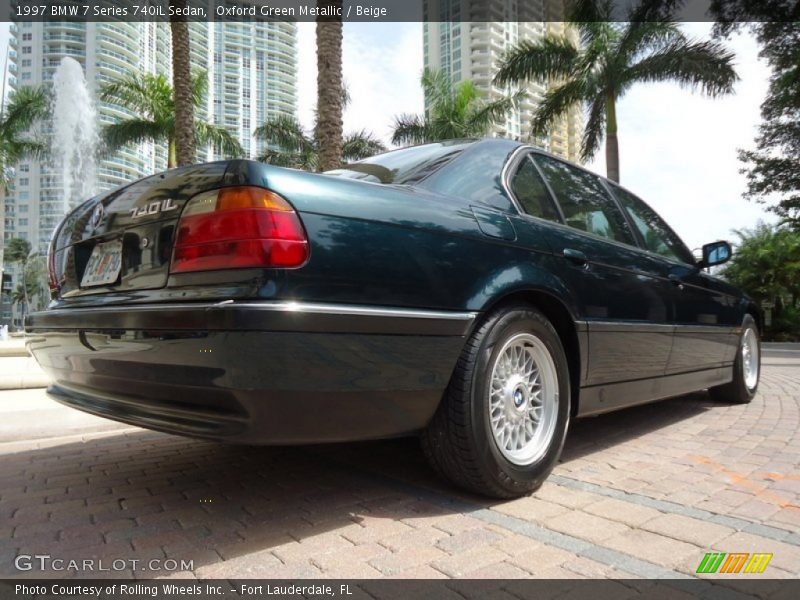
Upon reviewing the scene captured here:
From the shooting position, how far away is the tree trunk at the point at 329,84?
8.48m

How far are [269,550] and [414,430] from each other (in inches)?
25.5

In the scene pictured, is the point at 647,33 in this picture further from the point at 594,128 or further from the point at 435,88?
the point at 435,88

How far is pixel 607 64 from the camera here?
16.2 meters

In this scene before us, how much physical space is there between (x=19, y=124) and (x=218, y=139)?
9.45m

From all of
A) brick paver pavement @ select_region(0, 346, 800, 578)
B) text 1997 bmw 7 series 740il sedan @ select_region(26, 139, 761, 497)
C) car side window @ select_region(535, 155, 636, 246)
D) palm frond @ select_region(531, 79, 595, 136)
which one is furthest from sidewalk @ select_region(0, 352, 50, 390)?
palm frond @ select_region(531, 79, 595, 136)

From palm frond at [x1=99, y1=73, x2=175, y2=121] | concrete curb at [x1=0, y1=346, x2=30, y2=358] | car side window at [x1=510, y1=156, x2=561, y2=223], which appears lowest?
concrete curb at [x1=0, y1=346, x2=30, y2=358]

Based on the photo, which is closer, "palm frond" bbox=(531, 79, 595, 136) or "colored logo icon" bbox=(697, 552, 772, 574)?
"colored logo icon" bbox=(697, 552, 772, 574)

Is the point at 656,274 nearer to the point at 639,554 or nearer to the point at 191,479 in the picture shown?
the point at 639,554

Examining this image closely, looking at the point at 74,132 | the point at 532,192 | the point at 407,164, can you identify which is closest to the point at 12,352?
the point at 407,164

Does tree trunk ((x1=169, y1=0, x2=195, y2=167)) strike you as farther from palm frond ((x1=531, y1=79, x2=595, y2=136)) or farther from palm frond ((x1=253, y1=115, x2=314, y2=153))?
palm frond ((x1=253, y1=115, x2=314, y2=153))

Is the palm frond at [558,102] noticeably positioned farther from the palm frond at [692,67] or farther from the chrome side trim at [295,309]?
the chrome side trim at [295,309]

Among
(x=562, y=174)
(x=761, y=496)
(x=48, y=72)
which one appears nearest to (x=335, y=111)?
(x=562, y=174)

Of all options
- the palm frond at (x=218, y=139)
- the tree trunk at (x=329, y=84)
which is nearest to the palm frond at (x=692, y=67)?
the tree trunk at (x=329, y=84)

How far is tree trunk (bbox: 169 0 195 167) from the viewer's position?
36.2 ft
